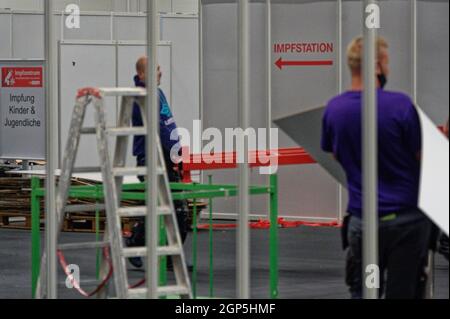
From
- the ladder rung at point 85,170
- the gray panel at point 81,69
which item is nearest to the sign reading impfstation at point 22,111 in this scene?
the gray panel at point 81,69

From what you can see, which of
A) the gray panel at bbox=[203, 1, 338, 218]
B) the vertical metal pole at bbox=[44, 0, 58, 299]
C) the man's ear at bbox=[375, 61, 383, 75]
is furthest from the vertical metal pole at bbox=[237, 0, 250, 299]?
the gray panel at bbox=[203, 1, 338, 218]

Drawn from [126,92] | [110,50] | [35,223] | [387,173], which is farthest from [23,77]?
[387,173]

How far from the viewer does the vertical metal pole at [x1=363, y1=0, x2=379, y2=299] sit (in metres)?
5.67

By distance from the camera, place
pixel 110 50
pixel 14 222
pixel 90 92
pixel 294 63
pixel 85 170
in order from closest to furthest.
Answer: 1. pixel 90 92
2. pixel 85 170
3. pixel 294 63
4. pixel 14 222
5. pixel 110 50

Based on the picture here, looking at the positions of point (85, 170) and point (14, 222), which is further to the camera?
point (14, 222)

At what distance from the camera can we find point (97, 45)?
21.1 meters

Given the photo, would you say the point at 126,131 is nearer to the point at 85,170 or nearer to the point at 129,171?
the point at 129,171

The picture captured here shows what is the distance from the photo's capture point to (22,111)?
20.8 m

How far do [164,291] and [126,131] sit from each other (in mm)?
→ 891

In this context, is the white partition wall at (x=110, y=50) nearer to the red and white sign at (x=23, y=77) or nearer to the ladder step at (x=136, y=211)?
the red and white sign at (x=23, y=77)

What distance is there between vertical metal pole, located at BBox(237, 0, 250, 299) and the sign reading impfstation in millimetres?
14544

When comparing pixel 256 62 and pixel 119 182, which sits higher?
pixel 256 62
